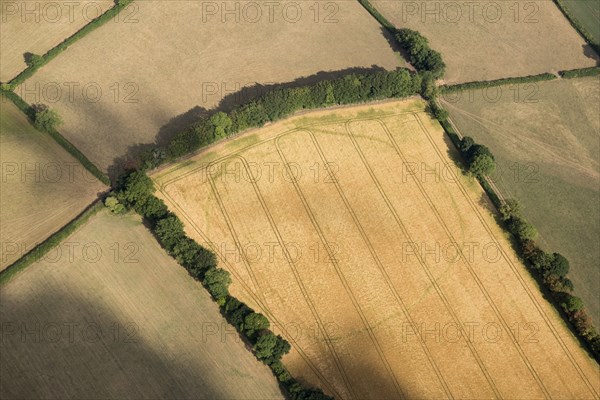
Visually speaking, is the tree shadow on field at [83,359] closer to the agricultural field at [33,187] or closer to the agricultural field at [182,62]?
the agricultural field at [33,187]

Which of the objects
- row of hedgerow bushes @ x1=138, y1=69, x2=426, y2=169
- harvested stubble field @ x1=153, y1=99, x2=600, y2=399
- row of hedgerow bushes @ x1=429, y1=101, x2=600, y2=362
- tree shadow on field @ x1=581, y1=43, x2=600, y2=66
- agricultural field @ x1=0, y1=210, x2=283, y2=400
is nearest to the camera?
agricultural field @ x1=0, y1=210, x2=283, y2=400

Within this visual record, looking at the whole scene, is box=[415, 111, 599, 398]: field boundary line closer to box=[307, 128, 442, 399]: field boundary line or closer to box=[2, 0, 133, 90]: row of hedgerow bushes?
box=[307, 128, 442, 399]: field boundary line

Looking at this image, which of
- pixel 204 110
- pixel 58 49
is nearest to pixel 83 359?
pixel 204 110

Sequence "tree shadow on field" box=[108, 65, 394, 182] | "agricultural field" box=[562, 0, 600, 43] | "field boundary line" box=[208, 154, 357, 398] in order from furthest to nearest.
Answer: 1. "agricultural field" box=[562, 0, 600, 43]
2. "tree shadow on field" box=[108, 65, 394, 182]
3. "field boundary line" box=[208, 154, 357, 398]

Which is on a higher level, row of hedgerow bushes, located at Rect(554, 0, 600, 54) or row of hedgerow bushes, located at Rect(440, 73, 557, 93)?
row of hedgerow bushes, located at Rect(554, 0, 600, 54)

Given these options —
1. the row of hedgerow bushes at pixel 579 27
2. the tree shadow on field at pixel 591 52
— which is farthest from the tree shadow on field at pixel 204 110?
the row of hedgerow bushes at pixel 579 27

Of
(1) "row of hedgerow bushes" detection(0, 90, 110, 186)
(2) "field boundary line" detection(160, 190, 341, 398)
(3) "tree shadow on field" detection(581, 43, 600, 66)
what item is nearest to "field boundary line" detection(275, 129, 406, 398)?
(2) "field boundary line" detection(160, 190, 341, 398)

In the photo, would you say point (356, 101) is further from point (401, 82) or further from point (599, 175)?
point (599, 175)

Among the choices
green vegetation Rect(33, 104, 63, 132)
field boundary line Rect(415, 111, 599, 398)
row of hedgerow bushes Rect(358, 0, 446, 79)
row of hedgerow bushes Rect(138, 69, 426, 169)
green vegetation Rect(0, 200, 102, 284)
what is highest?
green vegetation Rect(33, 104, 63, 132)
